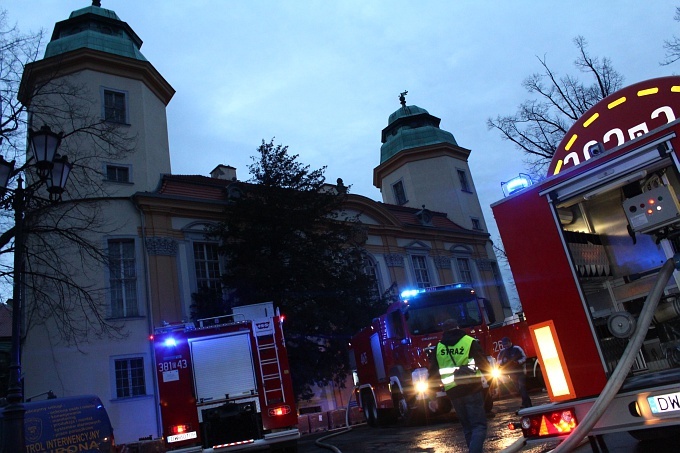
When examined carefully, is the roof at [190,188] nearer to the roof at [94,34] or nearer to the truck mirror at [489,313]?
the roof at [94,34]

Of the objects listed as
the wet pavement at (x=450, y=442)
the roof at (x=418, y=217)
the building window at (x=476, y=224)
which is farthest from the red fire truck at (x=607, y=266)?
the building window at (x=476, y=224)

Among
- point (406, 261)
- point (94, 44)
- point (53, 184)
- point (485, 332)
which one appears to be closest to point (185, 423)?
point (53, 184)

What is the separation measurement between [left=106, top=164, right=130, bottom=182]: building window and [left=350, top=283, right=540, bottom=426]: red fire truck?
1362cm

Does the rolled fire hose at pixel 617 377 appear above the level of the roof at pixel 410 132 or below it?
below

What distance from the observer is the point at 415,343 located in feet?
42.7

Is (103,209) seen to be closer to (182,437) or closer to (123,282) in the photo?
(123,282)

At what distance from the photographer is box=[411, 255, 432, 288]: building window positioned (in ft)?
105

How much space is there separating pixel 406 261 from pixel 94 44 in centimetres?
2012

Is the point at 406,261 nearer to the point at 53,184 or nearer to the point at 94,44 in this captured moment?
the point at 94,44

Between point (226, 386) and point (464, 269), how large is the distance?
26.4m

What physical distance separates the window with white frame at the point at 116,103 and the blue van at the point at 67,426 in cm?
1718

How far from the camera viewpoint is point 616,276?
207 inches

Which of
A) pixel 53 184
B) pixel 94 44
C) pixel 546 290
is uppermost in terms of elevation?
pixel 94 44

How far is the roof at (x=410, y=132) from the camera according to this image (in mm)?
38844
